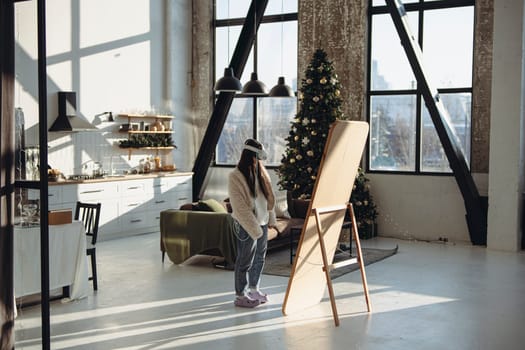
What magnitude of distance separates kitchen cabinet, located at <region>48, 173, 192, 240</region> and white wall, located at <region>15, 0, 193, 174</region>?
783 mm

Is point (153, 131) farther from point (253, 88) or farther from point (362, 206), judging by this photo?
point (362, 206)

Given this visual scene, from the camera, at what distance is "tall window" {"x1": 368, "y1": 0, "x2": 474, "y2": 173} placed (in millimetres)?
10969

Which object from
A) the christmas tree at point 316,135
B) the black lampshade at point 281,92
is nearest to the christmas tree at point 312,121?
the christmas tree at point 316,135

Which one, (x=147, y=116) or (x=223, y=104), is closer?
(x=147, y=116)

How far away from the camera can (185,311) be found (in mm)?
6328

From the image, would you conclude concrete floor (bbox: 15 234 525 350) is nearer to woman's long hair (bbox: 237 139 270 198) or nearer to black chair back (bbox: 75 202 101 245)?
black chair back (bbox: 75 202 101 245)

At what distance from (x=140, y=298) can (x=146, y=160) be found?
6.17 meters

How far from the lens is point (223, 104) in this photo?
1256 cm

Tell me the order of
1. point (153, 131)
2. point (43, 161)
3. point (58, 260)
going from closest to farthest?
point (43, 161) → point (58, 260) → point (153, 131)

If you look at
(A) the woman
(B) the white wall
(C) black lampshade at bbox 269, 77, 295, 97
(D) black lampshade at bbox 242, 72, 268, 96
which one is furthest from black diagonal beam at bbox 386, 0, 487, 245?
(A) the woman

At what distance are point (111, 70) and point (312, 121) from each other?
3.78m

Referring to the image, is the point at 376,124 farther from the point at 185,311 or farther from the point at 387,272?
the point at 185,311

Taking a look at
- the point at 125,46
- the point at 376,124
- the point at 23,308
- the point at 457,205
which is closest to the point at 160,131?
the point at 125,46

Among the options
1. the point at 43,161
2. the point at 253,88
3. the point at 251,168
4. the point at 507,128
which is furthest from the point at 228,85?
the point at 43,161
